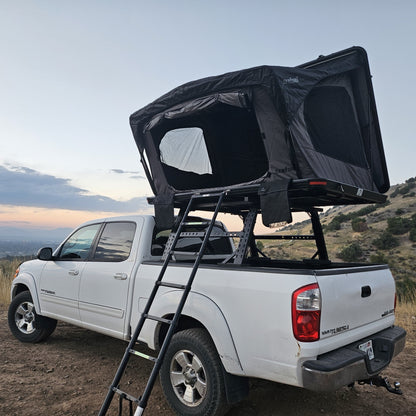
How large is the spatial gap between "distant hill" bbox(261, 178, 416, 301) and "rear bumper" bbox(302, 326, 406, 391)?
2224 centimetres

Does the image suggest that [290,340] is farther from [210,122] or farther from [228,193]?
[210,122]

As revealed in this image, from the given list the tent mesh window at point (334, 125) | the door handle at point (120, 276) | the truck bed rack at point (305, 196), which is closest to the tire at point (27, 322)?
the door handle at point (120, 276)

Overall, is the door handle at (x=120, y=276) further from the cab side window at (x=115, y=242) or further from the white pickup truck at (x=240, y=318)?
the cab side window at (x=115, y=242)

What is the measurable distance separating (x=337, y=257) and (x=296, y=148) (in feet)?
115

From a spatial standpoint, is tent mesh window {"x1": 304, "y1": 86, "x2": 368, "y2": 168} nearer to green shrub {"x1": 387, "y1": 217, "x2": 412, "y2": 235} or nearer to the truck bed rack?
the truck bed rack

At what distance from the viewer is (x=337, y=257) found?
120 ft

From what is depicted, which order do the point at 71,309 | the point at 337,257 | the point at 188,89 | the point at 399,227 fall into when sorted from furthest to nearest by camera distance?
the point at 399,227, the point at 337,257, the point at 71,309, the point at 188,89

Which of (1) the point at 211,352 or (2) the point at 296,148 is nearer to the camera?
(1) the point at 211,352

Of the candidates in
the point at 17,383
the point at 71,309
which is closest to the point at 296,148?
the point at 71,309

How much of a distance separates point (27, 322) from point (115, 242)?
2336 millimetres

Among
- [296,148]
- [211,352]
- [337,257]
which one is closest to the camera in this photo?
[211,352]

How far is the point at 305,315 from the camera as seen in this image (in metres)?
2.73

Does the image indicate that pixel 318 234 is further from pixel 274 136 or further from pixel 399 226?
pixel 399 226

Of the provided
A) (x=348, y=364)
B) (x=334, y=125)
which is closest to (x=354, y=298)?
(x=348, y=364)
